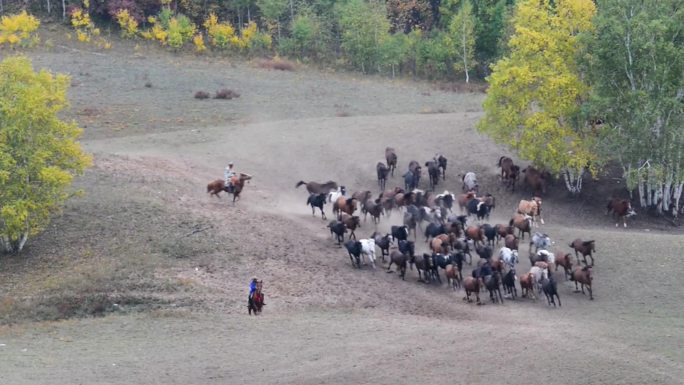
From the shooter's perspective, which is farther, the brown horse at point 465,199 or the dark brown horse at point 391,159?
the dark brown horse at point 391,159

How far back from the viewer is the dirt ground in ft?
70.9

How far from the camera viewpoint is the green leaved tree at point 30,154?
30.0 m

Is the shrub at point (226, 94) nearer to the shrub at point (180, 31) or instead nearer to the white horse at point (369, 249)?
the shrub at point (180, 31)

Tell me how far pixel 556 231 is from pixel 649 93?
27.7ft

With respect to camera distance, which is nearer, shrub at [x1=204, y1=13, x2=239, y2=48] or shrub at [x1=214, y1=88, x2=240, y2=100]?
shrub at [x1=214, y1=88, x2=240, y2=100]

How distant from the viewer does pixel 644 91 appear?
3831 cm

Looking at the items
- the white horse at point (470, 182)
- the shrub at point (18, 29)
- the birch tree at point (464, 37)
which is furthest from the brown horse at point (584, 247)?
the shrub at point (18, 29)

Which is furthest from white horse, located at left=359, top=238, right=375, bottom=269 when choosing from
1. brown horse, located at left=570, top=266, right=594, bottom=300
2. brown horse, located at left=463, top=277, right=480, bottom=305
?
brown horse, located at left=570, top=266, right=594, bottom=300

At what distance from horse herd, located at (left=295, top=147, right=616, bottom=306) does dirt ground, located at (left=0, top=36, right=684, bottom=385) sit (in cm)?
55

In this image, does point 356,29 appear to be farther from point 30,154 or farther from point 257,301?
point 257,301

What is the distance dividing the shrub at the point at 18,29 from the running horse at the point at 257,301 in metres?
40.2

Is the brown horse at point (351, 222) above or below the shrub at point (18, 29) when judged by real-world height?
below

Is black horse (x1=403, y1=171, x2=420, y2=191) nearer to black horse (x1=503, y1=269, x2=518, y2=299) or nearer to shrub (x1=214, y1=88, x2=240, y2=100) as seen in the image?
black horse (x1=503, y1=269, x2=518, y2=299)

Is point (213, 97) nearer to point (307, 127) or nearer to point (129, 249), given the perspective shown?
point (307, 127)
